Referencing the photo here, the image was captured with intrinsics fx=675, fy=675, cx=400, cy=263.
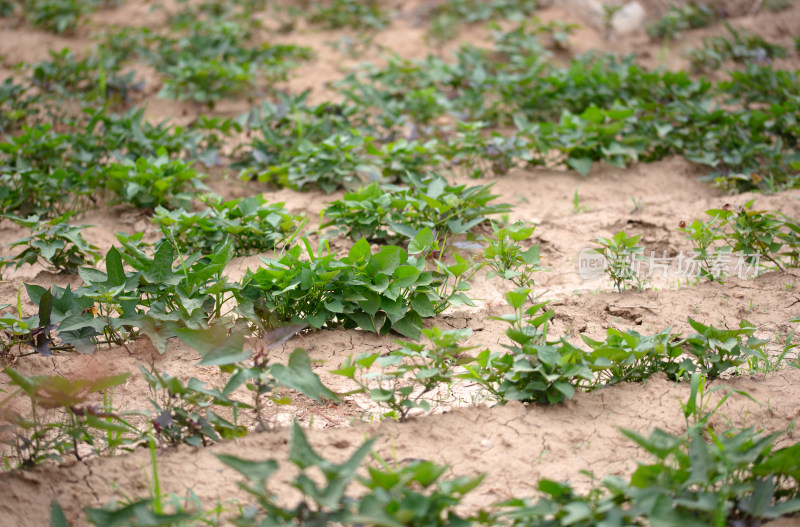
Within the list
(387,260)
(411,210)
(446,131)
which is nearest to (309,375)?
(387,260)

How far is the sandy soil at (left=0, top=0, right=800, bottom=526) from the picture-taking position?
1.88 meters

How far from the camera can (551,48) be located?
6176 millimetres

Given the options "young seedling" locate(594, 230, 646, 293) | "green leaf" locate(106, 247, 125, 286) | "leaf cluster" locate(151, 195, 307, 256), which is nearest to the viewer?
"green leaf" locate(106, 247, 125, 286)

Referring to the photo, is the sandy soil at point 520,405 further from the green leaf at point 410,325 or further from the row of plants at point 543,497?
the row of plants at point 543,497

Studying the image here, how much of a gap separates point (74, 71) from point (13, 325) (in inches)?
132

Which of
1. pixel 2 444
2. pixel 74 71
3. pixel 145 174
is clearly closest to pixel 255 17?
pixel 74 71

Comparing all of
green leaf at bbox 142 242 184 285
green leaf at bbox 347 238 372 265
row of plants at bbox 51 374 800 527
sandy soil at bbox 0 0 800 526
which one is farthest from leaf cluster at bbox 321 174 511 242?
row of plants at bbox 51 374 800 527

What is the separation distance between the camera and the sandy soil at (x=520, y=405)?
1.88m

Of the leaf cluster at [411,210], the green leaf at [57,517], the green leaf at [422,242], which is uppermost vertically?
the green leaf at [422,242]

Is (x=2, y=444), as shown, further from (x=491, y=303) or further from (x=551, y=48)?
(x=551, y=48)

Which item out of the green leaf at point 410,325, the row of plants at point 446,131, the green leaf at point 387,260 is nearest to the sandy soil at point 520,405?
the green leaf at point 410,325

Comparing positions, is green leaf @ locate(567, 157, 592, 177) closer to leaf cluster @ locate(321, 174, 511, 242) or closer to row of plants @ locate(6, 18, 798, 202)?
row of plants @ locate(6, 18, 798, 202)

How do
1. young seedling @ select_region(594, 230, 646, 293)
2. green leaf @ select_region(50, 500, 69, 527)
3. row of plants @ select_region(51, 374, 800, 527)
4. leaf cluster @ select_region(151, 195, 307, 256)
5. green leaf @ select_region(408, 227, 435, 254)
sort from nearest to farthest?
row of plants @ select_region(51, 374, 800, 527) → green leaf @ select_region(50, 500, 69, 527) → green leaf @ select_region(408, 227, 435, 254) → young seedling @ select_region(594, 230, 646, 293) → leaf cluster @ select_region(151, 195, 307, 256)

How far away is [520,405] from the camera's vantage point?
214cm
